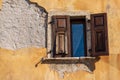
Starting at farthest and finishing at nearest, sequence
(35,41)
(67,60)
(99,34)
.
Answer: (35,41) → (99,34) → (67,60)

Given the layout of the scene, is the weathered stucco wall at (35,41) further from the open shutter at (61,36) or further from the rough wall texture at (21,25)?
the open shutter at (61,36)

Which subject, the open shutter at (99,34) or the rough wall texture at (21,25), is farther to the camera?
the rough wall texture at (21,25)

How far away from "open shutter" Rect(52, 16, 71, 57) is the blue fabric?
0.27 m

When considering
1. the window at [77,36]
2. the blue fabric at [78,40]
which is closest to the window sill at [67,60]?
the window at [77,36]

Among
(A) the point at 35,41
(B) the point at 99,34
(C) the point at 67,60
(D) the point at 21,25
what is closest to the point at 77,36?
(B) the point at 99,34

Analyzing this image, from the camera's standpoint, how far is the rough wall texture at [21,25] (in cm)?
1063

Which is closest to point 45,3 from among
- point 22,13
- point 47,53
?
point 22,13

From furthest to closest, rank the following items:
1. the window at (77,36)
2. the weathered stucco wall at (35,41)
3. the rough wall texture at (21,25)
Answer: the rough wall texture at (21,25)
the window at (77,36)
the weathered stucco wall at (35,41)

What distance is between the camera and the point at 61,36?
1057 cm

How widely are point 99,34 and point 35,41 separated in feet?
5.26

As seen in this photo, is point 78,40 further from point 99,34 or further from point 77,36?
Answer: point 99,34

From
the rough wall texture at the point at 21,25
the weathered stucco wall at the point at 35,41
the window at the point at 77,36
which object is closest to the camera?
the weathered stucco wall at the point at 35,41

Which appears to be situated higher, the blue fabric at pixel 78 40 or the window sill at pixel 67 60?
the blue fabric at pixel 78 40

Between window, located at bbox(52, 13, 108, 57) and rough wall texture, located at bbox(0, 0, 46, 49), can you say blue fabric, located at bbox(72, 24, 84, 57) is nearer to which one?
window, located at bbox(52, 13, 108, 57)
